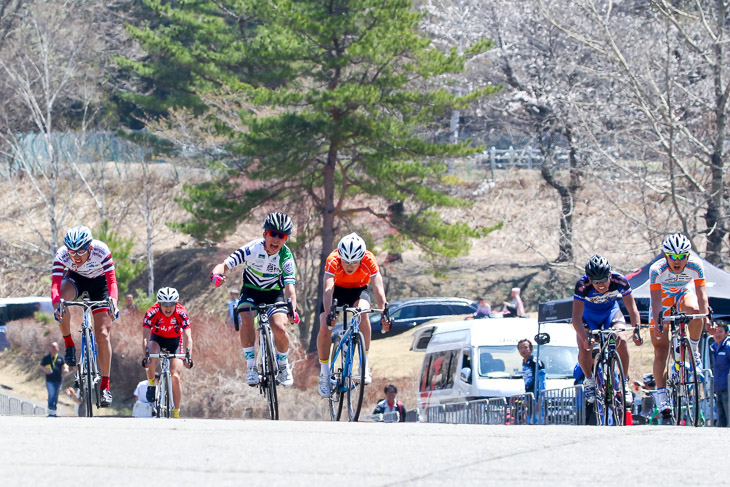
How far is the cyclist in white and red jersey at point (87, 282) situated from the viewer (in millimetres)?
12352

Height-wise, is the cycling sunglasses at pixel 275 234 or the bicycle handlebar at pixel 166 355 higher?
the cycling sunglasses at pixel 275 234

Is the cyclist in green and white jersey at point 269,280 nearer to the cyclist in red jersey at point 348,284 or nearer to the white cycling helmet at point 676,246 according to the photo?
the cyclist in red jersey at point 348,284

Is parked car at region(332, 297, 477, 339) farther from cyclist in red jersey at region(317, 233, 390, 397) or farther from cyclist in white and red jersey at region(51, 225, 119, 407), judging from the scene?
cyclist in red jersey at region(317, 233, 390, 397)

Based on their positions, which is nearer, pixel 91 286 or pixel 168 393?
pixel 91 286

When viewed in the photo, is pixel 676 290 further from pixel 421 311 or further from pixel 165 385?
pixel 421 311

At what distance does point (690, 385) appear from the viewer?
11992 mm

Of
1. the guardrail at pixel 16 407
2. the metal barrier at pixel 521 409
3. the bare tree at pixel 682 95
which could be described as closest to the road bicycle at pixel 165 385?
the metal barrier at pixel 521 409

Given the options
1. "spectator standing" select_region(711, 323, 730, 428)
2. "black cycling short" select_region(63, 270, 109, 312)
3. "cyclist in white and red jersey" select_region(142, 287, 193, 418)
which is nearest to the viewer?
"black cycling short" select_region(63, 270, 109, 312)

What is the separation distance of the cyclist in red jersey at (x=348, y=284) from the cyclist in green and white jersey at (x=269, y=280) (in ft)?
1.26

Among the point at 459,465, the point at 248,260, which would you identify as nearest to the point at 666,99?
the point at 248,260

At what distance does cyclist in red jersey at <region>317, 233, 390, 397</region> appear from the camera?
1173 centimetres

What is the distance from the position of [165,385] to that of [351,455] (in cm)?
797

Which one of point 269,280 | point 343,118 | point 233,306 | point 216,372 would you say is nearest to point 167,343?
point 233,306

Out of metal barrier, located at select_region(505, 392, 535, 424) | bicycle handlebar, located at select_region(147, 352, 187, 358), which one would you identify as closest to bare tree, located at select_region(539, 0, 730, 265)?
metal barrier, located at select_region(505, 392, 535, 424)
